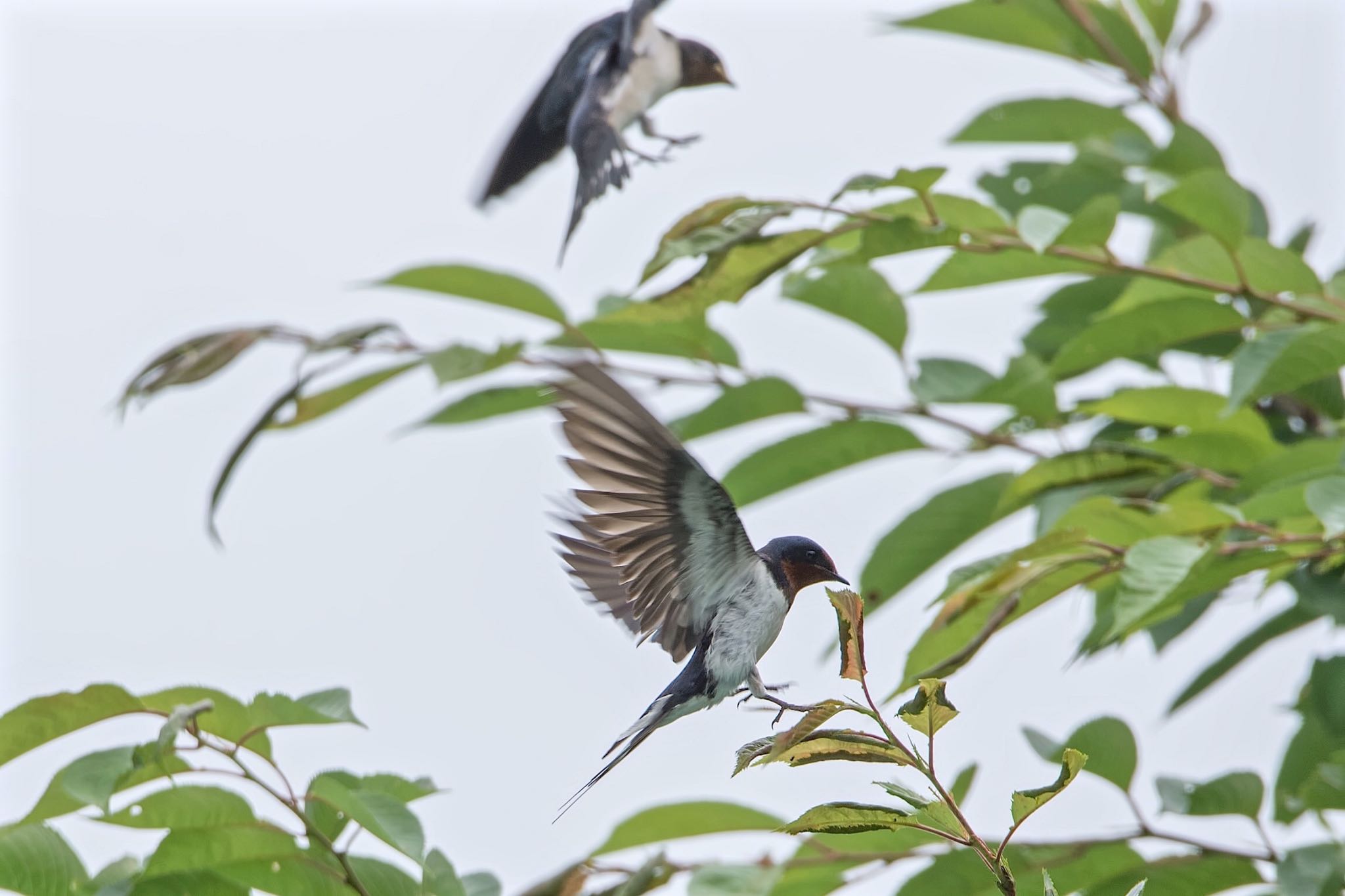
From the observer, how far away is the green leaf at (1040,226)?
215cm

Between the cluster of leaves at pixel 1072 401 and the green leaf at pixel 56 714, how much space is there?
404 mm

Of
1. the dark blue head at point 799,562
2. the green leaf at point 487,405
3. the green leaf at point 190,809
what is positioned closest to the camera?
the dark blue head at point 799,562

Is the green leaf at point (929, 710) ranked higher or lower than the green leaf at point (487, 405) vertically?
lower

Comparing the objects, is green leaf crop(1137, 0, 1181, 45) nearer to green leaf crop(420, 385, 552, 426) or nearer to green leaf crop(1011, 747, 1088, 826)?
green leaf crop(420, 385, 552, 426)

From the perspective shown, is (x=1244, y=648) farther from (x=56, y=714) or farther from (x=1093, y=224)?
(x=56, y=714)

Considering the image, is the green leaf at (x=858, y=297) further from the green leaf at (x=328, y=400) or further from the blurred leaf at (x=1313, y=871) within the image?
the blurred leaf at (x=1313, y=871)

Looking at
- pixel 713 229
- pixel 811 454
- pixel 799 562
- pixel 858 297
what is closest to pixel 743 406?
pixel 811 454

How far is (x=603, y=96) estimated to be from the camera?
1.93m

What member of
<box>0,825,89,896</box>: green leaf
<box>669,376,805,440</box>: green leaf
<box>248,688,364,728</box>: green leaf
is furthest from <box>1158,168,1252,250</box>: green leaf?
<box>0,825,89,896</box>: green leaf

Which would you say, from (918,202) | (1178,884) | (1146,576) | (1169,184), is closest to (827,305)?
(918,202)

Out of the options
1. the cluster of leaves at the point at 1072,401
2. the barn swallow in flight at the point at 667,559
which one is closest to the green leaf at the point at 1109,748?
the cluster of leaves at the point at 1072,401

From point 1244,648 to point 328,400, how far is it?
1.68 metres

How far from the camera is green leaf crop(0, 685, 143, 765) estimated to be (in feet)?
5.91

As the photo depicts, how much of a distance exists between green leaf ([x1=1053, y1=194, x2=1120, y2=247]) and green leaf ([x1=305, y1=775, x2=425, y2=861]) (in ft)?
3.86
